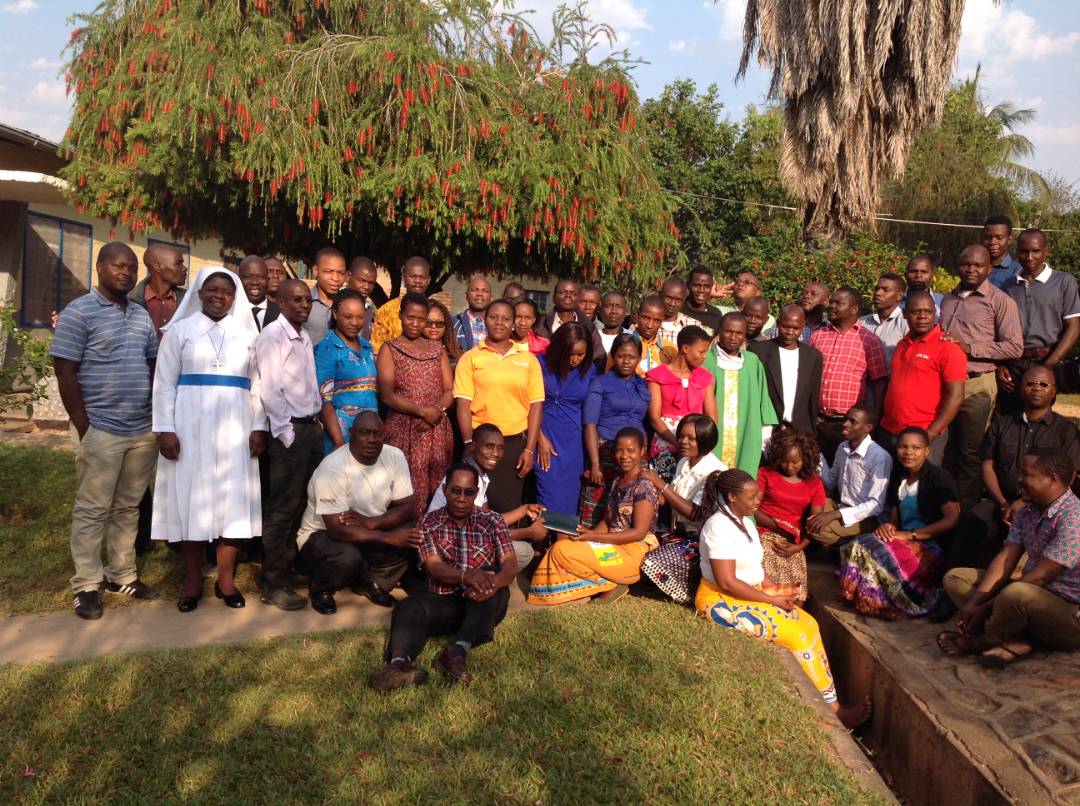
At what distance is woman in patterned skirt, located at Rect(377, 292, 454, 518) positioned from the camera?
17.2ft

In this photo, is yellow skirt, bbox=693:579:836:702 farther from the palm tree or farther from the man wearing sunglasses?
the palm tree

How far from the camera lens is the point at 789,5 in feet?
48.0

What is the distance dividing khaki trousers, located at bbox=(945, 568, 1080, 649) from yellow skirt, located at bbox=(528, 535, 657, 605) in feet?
6.69

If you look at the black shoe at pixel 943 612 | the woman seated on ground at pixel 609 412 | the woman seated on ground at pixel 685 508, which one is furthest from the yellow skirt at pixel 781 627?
the woman seated on ground at pixel 609 412

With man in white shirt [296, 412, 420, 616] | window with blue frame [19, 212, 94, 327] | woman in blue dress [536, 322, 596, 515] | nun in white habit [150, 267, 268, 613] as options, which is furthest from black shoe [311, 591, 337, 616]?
window with blue frame [19, 212, 94, 327]

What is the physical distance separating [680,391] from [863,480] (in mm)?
1355

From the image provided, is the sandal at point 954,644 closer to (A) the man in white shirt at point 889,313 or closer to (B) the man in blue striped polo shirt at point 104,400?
(A) the man in white shirt at point 889,313

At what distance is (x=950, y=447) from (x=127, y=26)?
9971mm

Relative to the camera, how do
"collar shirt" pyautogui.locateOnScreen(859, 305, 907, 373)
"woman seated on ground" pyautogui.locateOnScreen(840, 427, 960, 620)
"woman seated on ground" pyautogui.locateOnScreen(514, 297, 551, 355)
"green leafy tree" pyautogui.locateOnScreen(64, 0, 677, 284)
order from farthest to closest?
"green leafy tree" pyautogui.locateOnScreen(64, 0, 677, 284) → "collar shirt" pyautogui.locateOnScreen(859, 305, 907, 373) → "woman seated on ground" pyautogui.locateOnScreen(514, 297, 551, 355) → "woman seated on ground" pyautogui.locateOnScreen(840, 427, 960, 620)

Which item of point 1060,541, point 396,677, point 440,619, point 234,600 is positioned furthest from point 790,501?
point 234,600

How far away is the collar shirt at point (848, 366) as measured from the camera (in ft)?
19.9

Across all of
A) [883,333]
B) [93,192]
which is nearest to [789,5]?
[883,333]

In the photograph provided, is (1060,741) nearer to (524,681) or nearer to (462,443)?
Answer: (524,681)

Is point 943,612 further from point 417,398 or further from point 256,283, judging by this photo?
point 256,283
